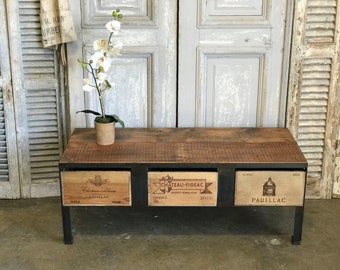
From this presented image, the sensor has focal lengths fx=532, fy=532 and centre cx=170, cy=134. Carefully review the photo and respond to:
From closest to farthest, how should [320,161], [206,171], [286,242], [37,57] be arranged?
[206,171] → [286,242] → [37,57] → [320,161]

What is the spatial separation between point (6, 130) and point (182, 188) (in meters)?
1.13

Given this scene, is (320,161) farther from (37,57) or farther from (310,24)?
(37,57)

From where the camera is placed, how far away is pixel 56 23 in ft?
9.23

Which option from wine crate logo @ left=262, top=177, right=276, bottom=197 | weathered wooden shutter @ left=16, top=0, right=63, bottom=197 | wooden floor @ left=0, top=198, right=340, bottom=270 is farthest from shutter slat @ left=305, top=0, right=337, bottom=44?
weathered wooden shutter @ left=16, top=0, right=63, bottom=197

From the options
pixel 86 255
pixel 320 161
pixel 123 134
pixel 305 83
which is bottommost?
pixel 86 255

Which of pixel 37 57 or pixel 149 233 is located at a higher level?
pixel 37 57

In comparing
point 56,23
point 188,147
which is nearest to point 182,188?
point 188,147

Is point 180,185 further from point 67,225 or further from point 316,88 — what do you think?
point 316,88

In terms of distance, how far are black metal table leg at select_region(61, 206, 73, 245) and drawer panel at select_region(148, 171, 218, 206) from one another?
16.4 inches

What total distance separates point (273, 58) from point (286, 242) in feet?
3.25

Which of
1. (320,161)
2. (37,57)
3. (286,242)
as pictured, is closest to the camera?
(286,242)

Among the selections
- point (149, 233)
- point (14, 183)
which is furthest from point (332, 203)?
point (14, 183)

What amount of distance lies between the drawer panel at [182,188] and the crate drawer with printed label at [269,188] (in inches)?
5.1

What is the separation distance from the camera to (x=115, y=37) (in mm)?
2891
